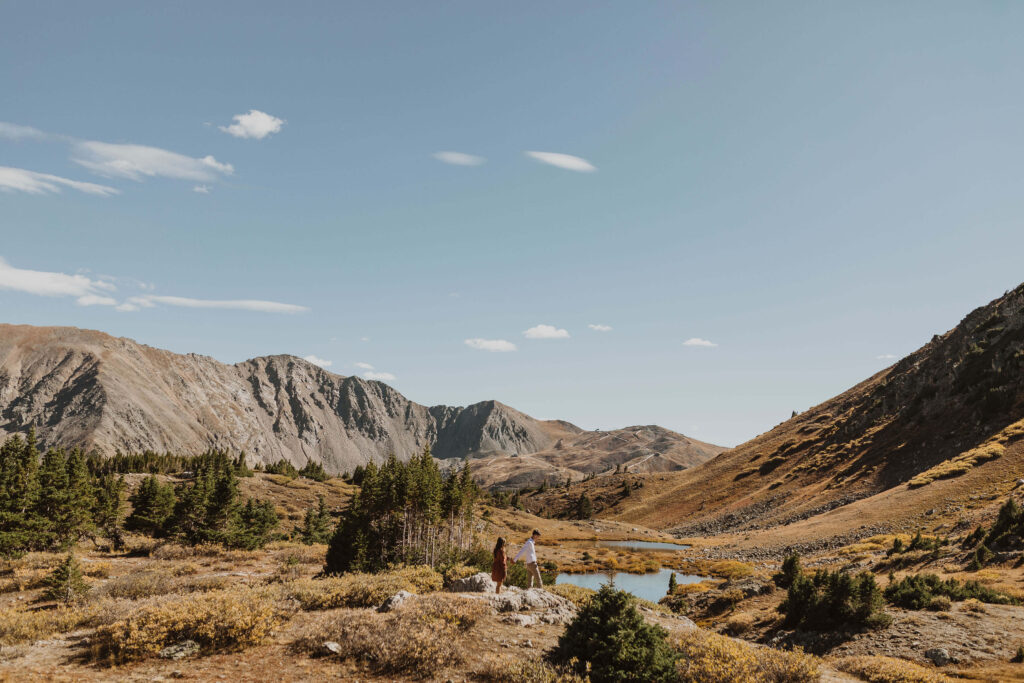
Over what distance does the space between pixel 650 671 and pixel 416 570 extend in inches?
617

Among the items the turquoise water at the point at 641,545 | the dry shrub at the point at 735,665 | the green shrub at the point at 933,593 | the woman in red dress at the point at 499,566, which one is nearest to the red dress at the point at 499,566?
the woman in red dress at the point at 499,566

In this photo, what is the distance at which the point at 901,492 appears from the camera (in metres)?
63.4

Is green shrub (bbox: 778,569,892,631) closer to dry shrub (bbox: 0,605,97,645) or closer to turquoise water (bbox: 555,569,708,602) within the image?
turquoise water (bbox: 555,569,708,602)

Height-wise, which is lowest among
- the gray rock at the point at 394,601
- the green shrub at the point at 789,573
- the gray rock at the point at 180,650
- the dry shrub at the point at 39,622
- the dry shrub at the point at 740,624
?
the dry shrub at the point at 740,624

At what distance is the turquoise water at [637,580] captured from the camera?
50994 mm

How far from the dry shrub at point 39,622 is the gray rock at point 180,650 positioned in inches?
214

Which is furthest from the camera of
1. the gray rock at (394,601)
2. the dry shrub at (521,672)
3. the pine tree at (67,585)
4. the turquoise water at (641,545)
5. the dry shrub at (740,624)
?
the turquoise water at (641,545)

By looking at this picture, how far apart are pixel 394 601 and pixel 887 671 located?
16138mm

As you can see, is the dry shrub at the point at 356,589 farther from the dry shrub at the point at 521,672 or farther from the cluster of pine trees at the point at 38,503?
the cluster of pine trees at the point at 38,503

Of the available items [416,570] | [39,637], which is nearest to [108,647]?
[39,637]

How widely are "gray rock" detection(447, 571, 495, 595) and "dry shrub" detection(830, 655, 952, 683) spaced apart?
12649 mm

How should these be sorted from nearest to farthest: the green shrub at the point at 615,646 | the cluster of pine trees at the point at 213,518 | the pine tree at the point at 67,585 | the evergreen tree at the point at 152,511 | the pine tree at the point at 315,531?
the green shrub at the point at 615,646 < the pine tree at the point at 67,585 < the cluster of pine trees at the point at 213,518 < the evergreen tree at the point at 152,511 < the pine tree at the point at 315,531

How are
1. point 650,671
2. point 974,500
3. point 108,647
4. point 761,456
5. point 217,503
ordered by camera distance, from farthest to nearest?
1. point 761,456
2. point 974,500
3. point 217,503
4. point 108,647
5. point 650,671

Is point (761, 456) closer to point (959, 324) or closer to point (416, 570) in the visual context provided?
point (959, 324)
